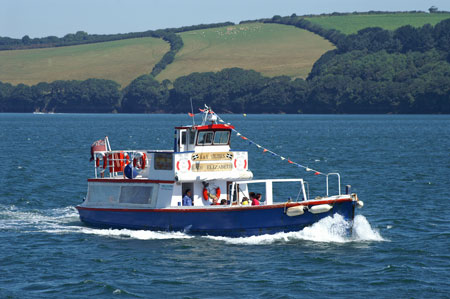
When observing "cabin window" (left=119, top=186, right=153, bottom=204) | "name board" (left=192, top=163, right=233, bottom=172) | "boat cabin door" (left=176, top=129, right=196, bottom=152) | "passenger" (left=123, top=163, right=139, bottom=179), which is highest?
"boat cabin door" (left=176, top=129, right=196, bottom=152)

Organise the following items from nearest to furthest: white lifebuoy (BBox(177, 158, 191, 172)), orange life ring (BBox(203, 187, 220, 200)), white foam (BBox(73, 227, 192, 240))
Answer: white foam (BBox(73, 227, 192, 240)), white lifebuoy (BBox(177, 158, 191, 172)), orange life ring (BBox(203, 187, 220, 200))

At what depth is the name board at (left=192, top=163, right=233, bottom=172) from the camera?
116 feet

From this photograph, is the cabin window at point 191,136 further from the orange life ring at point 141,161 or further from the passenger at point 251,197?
the passenger at point 251,197

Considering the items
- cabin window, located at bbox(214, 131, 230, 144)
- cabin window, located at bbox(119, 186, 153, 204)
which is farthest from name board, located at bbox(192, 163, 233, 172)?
cabin window, located at bbox(119, 186, 153, 204)

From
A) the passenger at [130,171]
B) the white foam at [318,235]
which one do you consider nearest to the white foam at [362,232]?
the white foam at [318,235]

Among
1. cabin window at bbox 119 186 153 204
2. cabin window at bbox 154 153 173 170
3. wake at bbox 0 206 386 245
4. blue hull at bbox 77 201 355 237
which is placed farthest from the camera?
cabin window at bbox 119 186 153 204

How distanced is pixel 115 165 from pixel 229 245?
9566 mm

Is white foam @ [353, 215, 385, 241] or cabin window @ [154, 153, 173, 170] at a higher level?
cabin window @ [154, 153, 173, 170]

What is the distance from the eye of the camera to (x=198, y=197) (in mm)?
35781

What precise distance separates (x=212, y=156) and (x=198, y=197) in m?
1.96

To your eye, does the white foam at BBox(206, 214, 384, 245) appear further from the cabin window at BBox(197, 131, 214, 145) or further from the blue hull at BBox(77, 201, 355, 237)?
the cabin window at BBox(197, 131, 214, 145)

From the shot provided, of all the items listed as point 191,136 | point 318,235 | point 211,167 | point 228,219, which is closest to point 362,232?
point 318,235

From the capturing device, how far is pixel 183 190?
35.5m

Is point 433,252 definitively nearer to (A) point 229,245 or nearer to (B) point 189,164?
(A) point 229,245
